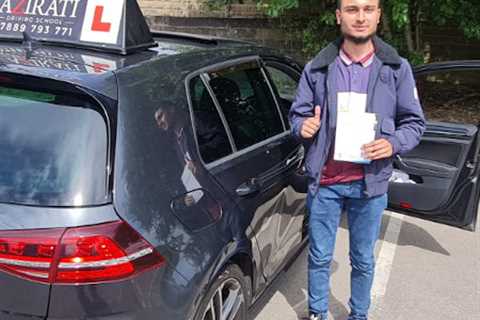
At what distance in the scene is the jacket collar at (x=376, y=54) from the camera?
2.41 m

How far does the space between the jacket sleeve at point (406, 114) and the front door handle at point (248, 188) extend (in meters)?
0.65

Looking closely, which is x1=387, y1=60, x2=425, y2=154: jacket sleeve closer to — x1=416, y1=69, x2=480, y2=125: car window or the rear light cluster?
the rear light cluster

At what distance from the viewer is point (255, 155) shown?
8.91 ft

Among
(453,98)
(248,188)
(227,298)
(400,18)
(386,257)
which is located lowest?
(386,257)

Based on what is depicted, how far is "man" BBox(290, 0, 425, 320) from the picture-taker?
2.40 metres

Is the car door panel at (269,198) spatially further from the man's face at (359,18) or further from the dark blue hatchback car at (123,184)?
the man's face at (359,18)

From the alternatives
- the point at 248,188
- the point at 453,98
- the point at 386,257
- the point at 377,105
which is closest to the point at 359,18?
the point at 377,105

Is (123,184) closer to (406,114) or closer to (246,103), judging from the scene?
(246,103)

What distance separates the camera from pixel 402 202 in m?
3.78

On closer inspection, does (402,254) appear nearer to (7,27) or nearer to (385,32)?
(7,27)

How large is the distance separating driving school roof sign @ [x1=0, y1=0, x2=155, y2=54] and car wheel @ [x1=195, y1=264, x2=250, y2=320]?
3.56 feet

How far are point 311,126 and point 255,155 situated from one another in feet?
1.23

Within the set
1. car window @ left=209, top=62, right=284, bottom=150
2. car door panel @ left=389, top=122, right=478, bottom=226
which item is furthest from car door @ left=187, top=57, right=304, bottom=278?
car door panel @ left=389, top=122, right=478, bottom=226

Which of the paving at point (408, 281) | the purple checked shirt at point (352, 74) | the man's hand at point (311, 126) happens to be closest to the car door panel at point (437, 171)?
the paving at point (408, 281)
